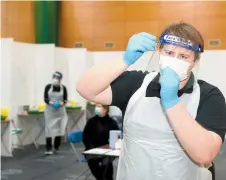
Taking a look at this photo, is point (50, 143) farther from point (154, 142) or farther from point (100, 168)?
point (154, 142)

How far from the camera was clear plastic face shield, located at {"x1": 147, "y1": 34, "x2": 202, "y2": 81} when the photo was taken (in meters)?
1.24

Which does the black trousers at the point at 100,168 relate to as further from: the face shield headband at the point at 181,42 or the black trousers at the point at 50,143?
the face shield headband at the point at 181,42

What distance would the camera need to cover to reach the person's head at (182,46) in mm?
1248

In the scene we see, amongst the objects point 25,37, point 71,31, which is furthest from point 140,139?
point 71,31

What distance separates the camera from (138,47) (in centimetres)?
130

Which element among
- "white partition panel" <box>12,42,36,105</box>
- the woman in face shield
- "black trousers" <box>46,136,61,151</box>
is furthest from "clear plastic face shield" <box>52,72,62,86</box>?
"black trousers" <box>46,136,61,151</box>

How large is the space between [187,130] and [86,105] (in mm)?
6273

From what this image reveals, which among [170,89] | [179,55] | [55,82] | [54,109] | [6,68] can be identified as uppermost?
[179,55]

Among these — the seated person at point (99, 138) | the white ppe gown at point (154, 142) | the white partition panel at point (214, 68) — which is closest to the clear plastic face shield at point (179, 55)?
the white ppe gown at point (154, 142)

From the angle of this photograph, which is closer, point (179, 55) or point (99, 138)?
point (179, 55)

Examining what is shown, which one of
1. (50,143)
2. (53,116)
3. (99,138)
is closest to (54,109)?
(53,116)

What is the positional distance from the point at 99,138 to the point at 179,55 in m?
2.83

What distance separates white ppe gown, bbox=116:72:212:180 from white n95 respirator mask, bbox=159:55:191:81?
94mm

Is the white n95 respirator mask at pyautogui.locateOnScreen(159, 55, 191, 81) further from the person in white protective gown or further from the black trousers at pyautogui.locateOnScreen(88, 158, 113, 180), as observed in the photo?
the black trousers at pyautogui.locateOnScreen(88, 158, 113, 180)
